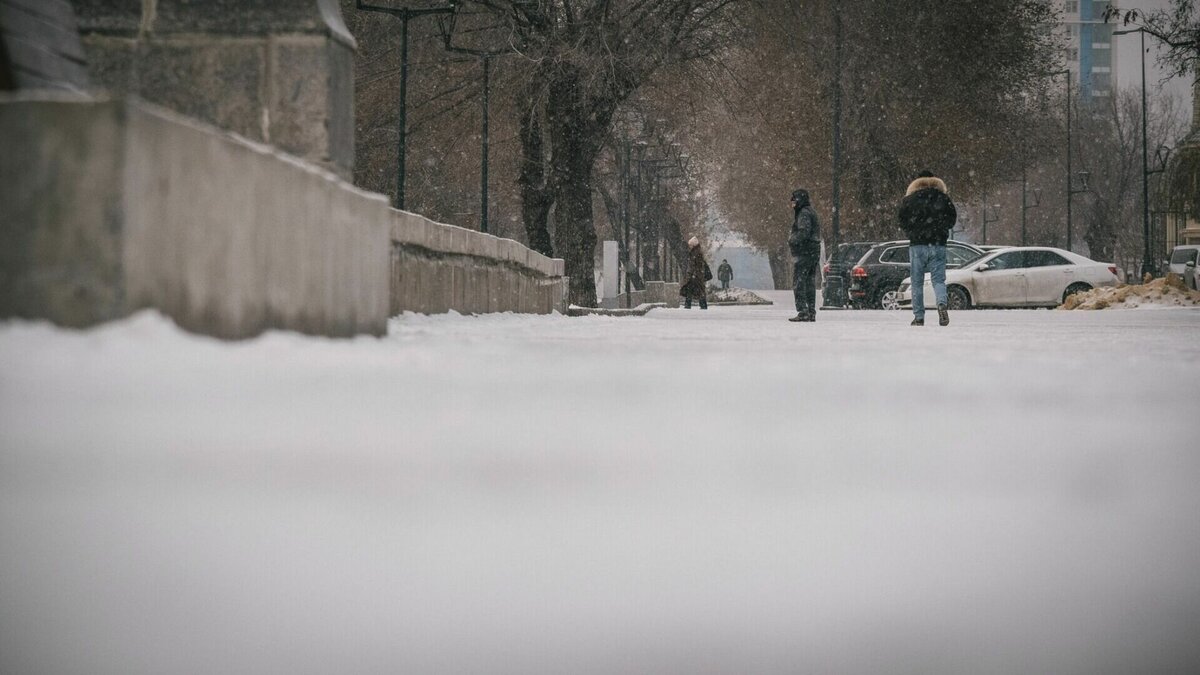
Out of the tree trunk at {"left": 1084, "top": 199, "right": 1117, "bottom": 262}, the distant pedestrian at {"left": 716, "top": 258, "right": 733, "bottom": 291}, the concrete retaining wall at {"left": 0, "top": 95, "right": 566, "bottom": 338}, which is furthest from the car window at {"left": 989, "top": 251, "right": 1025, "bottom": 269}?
the tree trunk at {"left": 1084, "top": 199, "right": 1117, "bottom": 262}

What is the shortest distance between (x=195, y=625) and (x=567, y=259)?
83.9ft

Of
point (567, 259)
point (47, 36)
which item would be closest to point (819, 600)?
point (47, 36)

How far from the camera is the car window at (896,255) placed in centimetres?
2986

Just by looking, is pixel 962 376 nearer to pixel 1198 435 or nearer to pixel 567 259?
pixel 1198 435

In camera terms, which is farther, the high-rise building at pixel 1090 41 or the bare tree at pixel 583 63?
the high-rise building at pixel 1090 41

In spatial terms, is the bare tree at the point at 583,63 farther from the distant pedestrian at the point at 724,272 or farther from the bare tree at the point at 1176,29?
the distant pedestrian at the point at 724,272

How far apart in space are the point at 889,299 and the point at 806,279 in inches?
480

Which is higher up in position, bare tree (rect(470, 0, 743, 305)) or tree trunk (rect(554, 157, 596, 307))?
bare tree (rect(470, 0, 743, 305))

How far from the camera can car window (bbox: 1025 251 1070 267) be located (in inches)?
1103

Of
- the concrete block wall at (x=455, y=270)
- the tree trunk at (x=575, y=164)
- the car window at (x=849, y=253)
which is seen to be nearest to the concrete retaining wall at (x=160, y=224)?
the concrete block wall at (x=455, y=270)

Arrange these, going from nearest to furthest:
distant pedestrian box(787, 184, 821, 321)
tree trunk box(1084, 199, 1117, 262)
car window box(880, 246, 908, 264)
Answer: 1. distant pedestrian box(787, 184, 821, 321)
2. car window box(880, 246, 908, 264)
3. tree trunk box(1084, 199, 1117, 262)

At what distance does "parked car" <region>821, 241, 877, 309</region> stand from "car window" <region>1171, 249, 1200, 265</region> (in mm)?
17572

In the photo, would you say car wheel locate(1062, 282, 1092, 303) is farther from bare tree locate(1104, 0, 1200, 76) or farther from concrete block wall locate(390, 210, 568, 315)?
concrete block wall locate(390, 210, 568, 315)

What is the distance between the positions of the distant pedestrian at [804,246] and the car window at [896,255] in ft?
40.7
